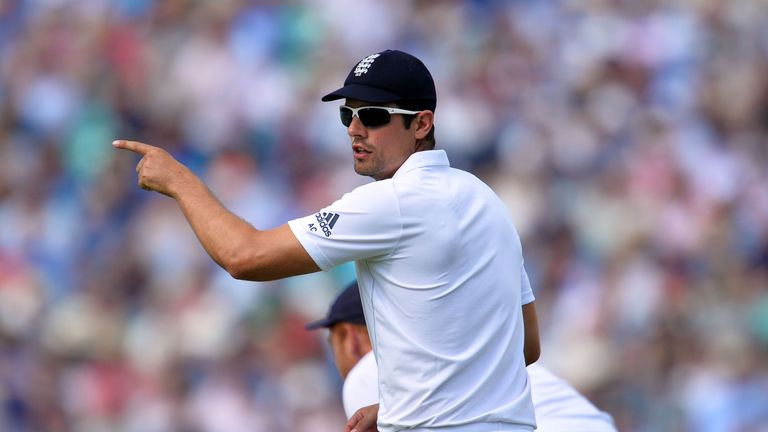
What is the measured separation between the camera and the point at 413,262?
3.85 meters

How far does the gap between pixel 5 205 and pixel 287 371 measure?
3.02m

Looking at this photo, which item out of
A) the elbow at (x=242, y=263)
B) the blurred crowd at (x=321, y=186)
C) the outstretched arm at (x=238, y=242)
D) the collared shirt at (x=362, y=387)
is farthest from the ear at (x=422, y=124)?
the blurred crowd at (x=321, y=186)

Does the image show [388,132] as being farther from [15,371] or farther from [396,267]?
[15,371]

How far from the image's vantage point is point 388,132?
13.3 feet

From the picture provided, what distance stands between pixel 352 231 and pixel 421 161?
12.9 inches

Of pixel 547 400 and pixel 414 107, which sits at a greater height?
pixel 414 107

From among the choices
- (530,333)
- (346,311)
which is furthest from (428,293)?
A: (346,311)

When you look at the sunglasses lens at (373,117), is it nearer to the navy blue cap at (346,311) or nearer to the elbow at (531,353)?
the elbow at (531,353)

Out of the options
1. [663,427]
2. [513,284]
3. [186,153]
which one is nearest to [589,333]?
[663,427]

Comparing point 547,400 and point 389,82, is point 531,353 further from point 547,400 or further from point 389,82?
point 389,82

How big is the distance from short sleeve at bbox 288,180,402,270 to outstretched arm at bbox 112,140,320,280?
3 centimetres

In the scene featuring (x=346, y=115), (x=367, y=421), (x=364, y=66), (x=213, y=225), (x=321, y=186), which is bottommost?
(x=367, y=421)

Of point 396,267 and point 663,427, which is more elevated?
point 396,267

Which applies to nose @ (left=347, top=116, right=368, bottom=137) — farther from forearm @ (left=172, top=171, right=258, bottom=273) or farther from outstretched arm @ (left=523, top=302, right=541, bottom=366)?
outstretched arm @ (left=523, top=302, right=541, bottom=366)
